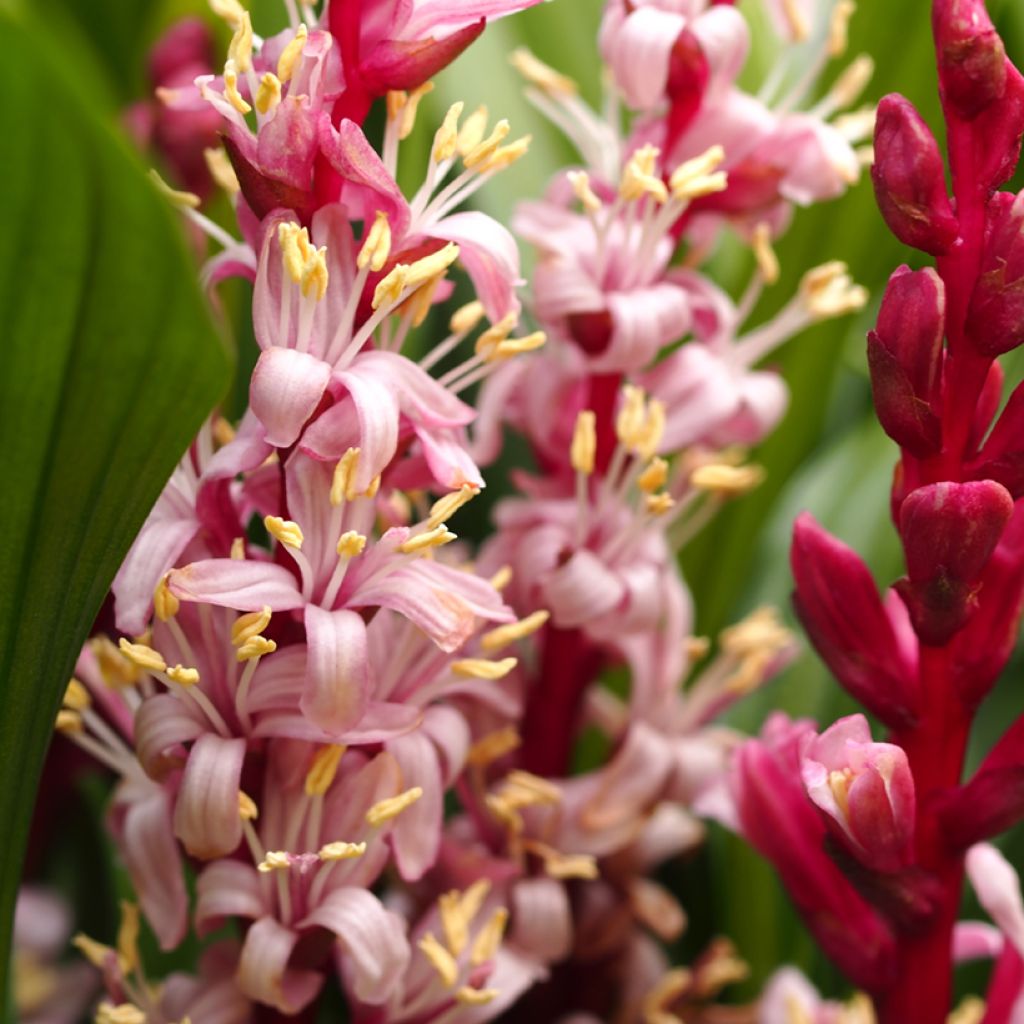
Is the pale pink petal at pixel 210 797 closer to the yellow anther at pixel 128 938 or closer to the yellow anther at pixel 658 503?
the yellow anther at pixel 128 938

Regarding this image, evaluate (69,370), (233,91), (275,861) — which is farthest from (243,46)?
(275,861)

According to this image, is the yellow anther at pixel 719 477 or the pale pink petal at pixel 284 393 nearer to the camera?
the pale pink petal at pixel 284 393

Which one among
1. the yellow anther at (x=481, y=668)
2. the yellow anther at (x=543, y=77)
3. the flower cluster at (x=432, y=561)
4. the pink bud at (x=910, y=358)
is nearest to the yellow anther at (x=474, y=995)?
the flower cluster at (x=432, y=561)

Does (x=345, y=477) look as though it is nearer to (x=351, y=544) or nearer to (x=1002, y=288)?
(x=351, y=544)

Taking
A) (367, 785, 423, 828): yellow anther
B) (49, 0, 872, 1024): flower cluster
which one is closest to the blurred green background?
(49, 0, 872, 1024): flower cluster

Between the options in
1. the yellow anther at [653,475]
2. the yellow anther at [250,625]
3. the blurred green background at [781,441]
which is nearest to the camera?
the yellow anther at [250,625]

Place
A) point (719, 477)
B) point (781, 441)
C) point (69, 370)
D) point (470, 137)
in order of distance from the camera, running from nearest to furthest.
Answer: point (69, 370) → point (470, 137) → point (719, 477) → point (781, 441)

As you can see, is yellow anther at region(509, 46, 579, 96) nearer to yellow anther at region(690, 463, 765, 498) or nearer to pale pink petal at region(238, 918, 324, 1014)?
yellow anther at region(690, 463, 765, 498)
